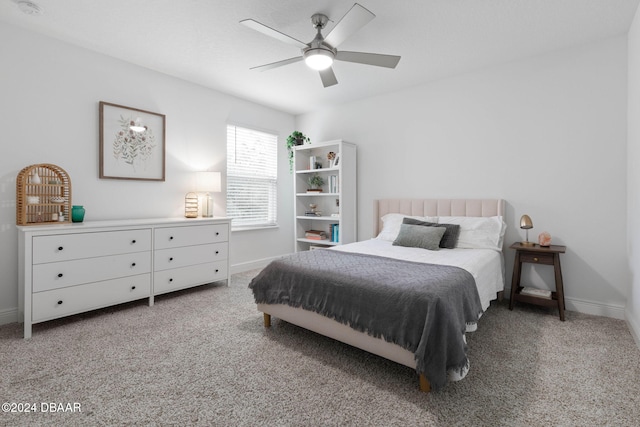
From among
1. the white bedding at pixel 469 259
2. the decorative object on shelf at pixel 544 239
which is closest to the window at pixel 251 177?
the white bedding at pixel 469 259

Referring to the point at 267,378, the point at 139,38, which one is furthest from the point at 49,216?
the point at 267,378

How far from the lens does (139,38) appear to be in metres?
2.95

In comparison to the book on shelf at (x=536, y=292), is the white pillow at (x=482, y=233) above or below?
above

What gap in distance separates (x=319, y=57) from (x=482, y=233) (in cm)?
237

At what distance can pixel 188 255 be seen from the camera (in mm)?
3578

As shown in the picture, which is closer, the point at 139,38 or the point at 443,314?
the point at 443,314

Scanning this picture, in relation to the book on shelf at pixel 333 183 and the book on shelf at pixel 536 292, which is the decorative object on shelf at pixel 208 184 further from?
the book on shelf at pixel 536 292

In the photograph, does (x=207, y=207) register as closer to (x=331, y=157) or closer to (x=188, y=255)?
(x=188, y=255)

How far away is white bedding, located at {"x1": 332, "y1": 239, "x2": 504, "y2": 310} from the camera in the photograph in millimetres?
2537

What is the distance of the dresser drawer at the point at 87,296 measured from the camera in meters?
2.57

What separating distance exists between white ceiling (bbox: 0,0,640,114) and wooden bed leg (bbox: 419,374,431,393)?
2.60 metres

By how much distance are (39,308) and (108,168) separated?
149 cm

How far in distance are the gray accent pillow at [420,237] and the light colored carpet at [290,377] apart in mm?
835

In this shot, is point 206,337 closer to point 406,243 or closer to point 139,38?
point 406,243
